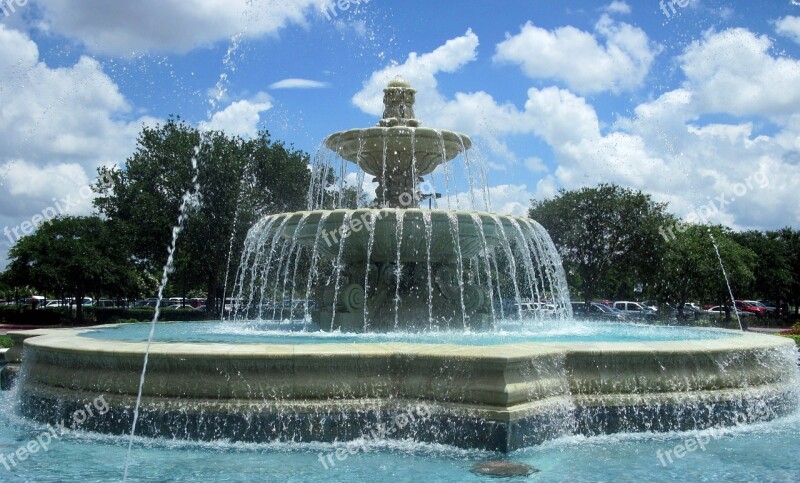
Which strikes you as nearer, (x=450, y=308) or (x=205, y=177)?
(x=450, y=308)

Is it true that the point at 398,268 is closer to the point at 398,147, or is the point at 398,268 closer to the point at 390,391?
the point at 398,147

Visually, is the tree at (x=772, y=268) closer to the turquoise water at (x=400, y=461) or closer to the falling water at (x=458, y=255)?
the falling water at (x=458, y=255)

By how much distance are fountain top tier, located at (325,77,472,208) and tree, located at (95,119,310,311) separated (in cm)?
1674

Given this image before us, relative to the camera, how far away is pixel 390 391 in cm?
770

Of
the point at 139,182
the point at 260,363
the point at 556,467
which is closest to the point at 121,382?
the point at 260,363

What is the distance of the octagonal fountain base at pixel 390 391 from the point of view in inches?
289

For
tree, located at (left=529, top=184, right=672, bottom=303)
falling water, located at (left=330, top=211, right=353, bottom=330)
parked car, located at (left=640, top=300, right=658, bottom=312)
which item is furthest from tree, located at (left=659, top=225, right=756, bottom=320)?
falling water, located at (left=330, top=211, right=353, bottom=330)

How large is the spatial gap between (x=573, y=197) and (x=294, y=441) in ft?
115

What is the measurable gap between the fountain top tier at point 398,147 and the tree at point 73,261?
78.9 ft

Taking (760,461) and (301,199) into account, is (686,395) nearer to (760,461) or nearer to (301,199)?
(760,461)

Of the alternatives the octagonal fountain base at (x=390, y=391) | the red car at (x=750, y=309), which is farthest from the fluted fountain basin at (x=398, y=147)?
the red car at (x=750, y=309)

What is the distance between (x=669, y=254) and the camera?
36719mm

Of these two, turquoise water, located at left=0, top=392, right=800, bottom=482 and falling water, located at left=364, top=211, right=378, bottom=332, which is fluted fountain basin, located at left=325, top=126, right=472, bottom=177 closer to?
falling water, located at left=364, top=211, right=378, bottom=332

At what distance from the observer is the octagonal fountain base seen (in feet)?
24.1
